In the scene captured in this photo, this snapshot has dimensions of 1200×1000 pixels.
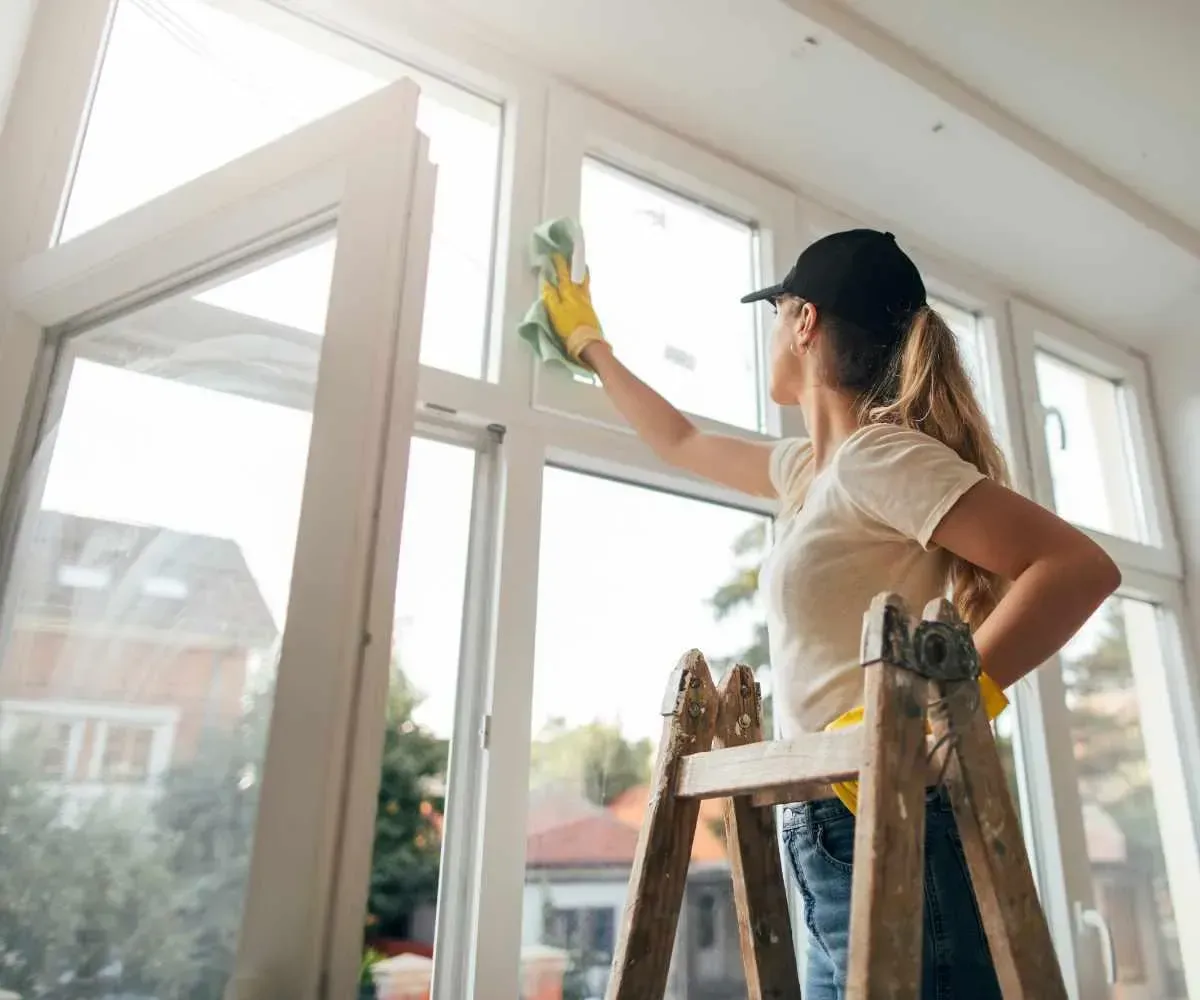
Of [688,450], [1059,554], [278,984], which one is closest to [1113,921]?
[688,450]

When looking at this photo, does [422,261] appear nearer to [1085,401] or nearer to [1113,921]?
[1113,921]

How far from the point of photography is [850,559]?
103 centimetres

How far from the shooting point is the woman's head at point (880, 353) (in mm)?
1069

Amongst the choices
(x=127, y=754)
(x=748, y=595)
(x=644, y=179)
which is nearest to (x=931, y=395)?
(x=748, y=595)

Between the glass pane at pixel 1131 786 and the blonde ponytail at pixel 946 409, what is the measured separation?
4.37 ft

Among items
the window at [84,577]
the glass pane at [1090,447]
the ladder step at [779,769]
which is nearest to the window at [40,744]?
the window at [84,577]

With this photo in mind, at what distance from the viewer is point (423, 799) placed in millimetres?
1372

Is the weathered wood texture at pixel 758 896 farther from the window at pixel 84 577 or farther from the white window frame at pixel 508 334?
the window at pixel 84 577

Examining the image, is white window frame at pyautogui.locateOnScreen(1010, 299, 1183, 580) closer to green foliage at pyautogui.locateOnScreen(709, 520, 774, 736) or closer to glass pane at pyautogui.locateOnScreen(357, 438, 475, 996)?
green foliage at pyautogui.locateOnScreen(709, 520, 774, 736)

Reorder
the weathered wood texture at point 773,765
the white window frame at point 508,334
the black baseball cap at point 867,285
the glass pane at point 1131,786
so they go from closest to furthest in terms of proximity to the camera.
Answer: the weathered wood texture at point 773,765 → the black baseball cap at point 867,285 → the white window frame at point 508,334 → the glass pane at point 1131,786

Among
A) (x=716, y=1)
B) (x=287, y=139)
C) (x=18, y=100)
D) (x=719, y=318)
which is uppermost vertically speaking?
(x=716, y=1)

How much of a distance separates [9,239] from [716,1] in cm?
119

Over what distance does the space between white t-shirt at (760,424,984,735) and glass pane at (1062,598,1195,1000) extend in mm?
1409

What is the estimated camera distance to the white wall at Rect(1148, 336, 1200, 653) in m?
2.54
